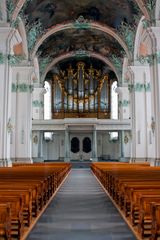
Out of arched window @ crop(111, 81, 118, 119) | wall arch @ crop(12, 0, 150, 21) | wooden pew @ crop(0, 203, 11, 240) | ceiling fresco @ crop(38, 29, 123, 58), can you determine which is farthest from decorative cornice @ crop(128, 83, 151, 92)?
wooden pew @ crop(0, 203, 11, 240)

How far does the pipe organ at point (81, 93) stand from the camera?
33688 mm

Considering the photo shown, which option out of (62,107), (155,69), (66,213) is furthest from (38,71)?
(66,213)

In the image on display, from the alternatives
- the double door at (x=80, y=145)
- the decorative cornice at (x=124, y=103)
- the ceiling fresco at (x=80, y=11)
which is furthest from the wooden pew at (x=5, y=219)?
the double door at (x=80, y=145)

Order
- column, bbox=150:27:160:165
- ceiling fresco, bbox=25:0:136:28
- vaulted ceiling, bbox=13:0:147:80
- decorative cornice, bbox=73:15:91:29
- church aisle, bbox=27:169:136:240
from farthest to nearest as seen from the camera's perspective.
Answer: decorative cornice, bbox=73:15:91:29, vaulted ceiling, bbox=13:0:147:80, ceiling fresco, bbox=25:0:136:28, column, bbox=150:27:160:165, church aisle, bbox=27:169:136:240

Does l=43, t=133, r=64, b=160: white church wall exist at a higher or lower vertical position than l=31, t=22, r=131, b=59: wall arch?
lower

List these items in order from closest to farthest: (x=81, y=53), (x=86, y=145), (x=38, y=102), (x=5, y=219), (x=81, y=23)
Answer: (x=5, y=219) → (x=81, y=23) → (x=81, y=53) → (x=38, y=102) → (x=86, y=145)

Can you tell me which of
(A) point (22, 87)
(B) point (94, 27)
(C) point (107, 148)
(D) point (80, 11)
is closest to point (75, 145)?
(C) point (107, 148)

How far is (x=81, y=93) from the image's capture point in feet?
112

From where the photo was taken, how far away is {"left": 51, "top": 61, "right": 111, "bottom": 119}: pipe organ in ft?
111

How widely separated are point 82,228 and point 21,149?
17.1 m

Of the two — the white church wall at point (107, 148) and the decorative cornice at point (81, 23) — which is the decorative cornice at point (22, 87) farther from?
the white church wall at point (107, 148)

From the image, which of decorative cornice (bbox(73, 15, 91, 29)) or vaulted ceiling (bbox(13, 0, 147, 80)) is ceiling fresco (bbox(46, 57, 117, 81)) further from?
decorative cornice (bbox(73, 15, 91, 29))

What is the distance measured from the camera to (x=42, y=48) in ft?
87.5

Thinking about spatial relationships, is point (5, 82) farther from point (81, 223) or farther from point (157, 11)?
point (81, 223)
